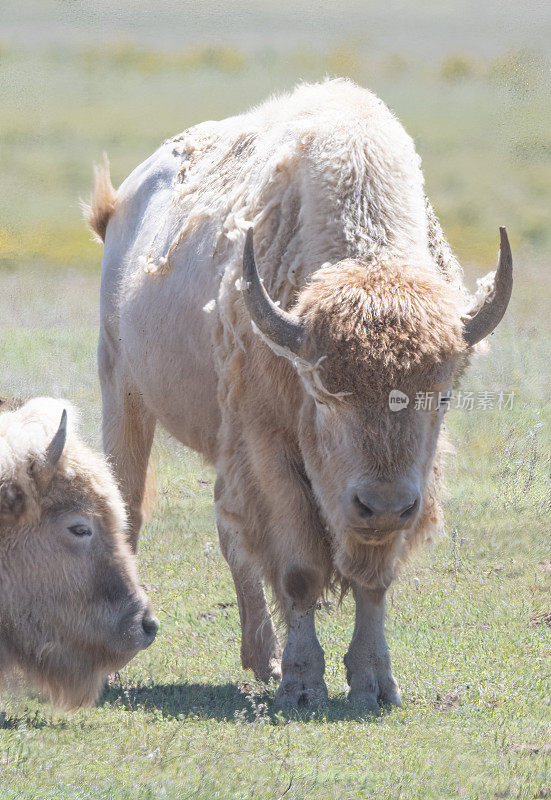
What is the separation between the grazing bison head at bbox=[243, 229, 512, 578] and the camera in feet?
15.9

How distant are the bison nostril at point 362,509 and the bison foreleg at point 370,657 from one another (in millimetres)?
931

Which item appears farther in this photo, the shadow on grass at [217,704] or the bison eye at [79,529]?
the shadow on grass at [217,704]

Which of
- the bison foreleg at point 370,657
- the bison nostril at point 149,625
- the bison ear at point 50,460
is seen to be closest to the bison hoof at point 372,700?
the bison foreleg at point 370,657

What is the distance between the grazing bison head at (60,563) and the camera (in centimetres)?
440

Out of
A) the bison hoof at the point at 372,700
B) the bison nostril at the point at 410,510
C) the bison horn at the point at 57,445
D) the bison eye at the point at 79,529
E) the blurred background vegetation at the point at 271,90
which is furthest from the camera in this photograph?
the blurred background vegetation at the point at 271,90

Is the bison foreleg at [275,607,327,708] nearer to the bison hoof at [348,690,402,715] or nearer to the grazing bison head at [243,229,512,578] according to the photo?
the bison hoof at [348,690,402,715]

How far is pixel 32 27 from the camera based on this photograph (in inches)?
709

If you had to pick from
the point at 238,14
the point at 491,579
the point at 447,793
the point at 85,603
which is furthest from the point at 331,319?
the point at 238,14

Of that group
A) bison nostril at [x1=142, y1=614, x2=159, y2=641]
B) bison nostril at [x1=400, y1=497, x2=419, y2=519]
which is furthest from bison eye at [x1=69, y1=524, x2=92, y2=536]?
bison nostril at [x1=400, y1=497, x2=419, y2=519]

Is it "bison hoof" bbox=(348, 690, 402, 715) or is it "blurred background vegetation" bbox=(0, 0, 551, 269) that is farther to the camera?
"blurred background vegetation" bbox=(0, 0, 551, 269)

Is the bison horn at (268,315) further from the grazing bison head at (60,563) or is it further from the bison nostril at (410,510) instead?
the grazing bison head at (60,563)

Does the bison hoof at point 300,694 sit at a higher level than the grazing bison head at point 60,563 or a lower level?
lower

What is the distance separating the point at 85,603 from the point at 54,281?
16.3 meters

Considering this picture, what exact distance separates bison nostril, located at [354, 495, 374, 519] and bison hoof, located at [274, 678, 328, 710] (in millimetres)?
1117
